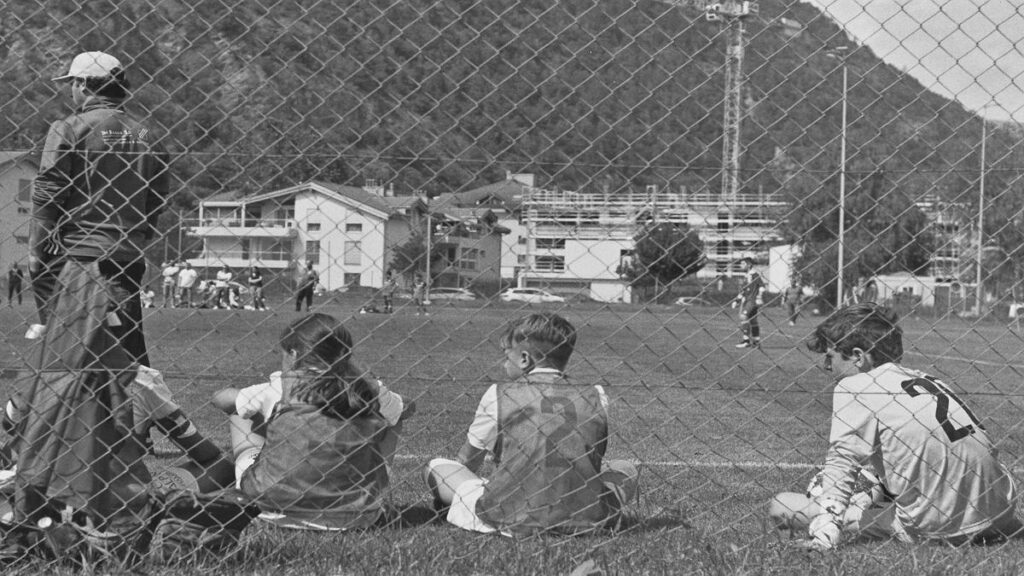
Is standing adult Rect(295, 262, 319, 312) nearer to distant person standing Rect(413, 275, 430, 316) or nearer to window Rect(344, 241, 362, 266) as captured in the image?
window Rect(344, 241, 362, 266)

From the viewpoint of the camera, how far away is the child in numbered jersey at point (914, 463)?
405cm

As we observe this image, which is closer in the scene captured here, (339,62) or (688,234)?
(339,62)

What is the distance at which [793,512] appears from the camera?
4344 millimetres

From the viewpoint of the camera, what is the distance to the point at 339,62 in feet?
11.0

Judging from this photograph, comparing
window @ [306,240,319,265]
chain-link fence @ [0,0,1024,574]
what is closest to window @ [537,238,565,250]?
chain-link fence @ [0,0,1024,574]

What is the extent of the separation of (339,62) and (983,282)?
7.89 feet

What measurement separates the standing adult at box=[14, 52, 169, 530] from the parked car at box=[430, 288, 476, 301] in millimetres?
880

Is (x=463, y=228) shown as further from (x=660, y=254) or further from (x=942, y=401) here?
(x=942, y=401)

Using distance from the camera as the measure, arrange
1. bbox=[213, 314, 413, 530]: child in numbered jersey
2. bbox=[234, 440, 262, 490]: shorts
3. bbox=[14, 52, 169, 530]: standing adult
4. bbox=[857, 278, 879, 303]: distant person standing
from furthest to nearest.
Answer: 1. bbox=[857, 278, 879, 303]: distant person standing
2. bbox=[234, 440, 262, 490]: shorts
3. bbox=[213, 314, 413, 530]: child in numbered jersey
4. bbox=[14, 52, 169, 530]: standing adult

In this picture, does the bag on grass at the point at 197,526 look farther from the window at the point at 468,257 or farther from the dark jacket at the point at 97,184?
the window at the point at 468,257

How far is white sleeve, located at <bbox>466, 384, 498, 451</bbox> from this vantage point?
14.2 feet

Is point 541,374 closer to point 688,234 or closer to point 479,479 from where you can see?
point 479,479

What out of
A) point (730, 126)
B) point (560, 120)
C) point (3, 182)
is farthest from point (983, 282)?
point (3, 182)

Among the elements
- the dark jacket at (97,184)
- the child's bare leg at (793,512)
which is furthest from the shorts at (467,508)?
the dark jacket at (97,184)
